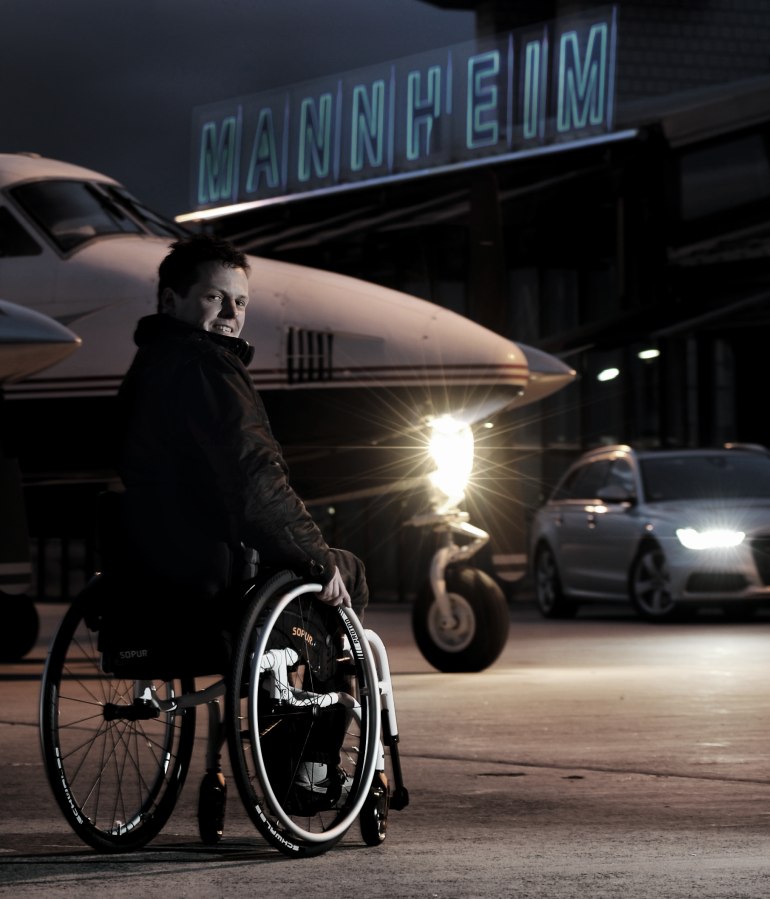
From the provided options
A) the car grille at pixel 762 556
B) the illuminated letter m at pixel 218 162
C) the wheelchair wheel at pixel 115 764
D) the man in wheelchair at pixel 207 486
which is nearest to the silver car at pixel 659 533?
the car grille at pixel 762 556

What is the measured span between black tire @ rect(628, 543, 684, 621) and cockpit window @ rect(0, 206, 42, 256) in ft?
24.7

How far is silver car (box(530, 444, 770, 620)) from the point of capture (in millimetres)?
18781

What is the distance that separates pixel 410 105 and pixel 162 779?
26611 millimetres

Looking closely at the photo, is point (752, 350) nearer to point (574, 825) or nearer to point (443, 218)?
point (443, 218)

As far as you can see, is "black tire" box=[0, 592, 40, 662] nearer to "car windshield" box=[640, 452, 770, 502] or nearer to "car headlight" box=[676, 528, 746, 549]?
"car headlight" box=[676, 528, 746, 549]

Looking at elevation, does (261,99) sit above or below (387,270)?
above

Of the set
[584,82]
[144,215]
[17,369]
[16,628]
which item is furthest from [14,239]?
[584,82]

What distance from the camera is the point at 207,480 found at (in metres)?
5.86

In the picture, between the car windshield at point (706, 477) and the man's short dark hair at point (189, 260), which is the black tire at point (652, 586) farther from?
the man's short dark hair at point (189, 260)

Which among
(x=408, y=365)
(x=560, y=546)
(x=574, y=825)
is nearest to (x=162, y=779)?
(x=574, y=825)

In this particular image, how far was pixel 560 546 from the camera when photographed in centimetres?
2117

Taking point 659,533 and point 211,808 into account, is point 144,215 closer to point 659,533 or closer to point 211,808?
point 659,533

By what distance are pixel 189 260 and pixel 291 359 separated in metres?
6.87

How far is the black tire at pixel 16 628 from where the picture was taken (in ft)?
50.8
